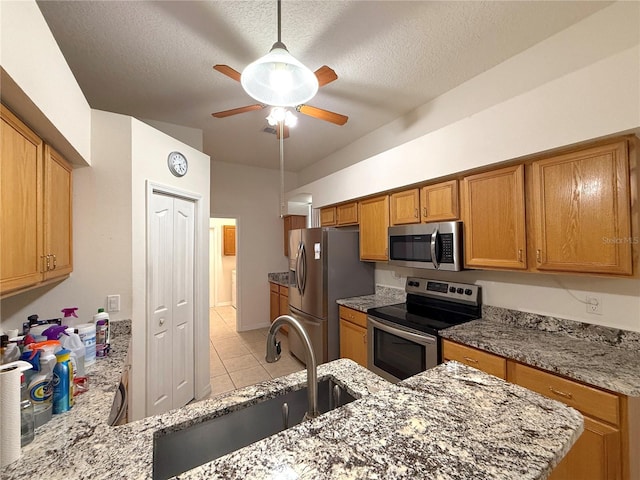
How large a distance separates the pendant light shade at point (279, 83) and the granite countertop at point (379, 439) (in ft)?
5.11

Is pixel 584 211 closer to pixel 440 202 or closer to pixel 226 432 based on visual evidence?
pixel 440 202

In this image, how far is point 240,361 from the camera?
3402mm

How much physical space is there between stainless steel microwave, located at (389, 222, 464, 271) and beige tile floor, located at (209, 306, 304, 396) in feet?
5.36

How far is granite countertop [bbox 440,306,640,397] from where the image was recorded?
126 cm

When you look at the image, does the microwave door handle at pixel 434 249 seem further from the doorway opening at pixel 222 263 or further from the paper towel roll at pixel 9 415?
the doorway opening at pixel 222 263

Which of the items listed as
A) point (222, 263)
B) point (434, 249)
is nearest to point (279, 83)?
point (434, 249)

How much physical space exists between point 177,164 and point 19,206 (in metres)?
A: 1.24

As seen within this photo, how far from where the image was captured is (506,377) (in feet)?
5.14

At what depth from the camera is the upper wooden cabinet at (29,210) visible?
42.1 inches

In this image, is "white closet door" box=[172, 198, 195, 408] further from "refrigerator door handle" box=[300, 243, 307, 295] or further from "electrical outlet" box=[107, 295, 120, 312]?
"refrigerator door handle" box=[300, 243, 307, 295]

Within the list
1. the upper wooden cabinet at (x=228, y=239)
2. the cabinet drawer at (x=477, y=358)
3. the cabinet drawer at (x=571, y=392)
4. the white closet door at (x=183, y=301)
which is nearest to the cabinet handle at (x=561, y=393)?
the cabinet drawer at (x=571, y=392)

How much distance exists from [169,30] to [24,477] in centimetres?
227

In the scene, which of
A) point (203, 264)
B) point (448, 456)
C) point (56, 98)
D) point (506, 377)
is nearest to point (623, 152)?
point (506, 377)

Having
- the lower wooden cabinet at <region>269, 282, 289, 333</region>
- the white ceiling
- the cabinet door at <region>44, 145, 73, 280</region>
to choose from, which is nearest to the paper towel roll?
the cabinet door at <region>44, 145, 73, 280</region>
